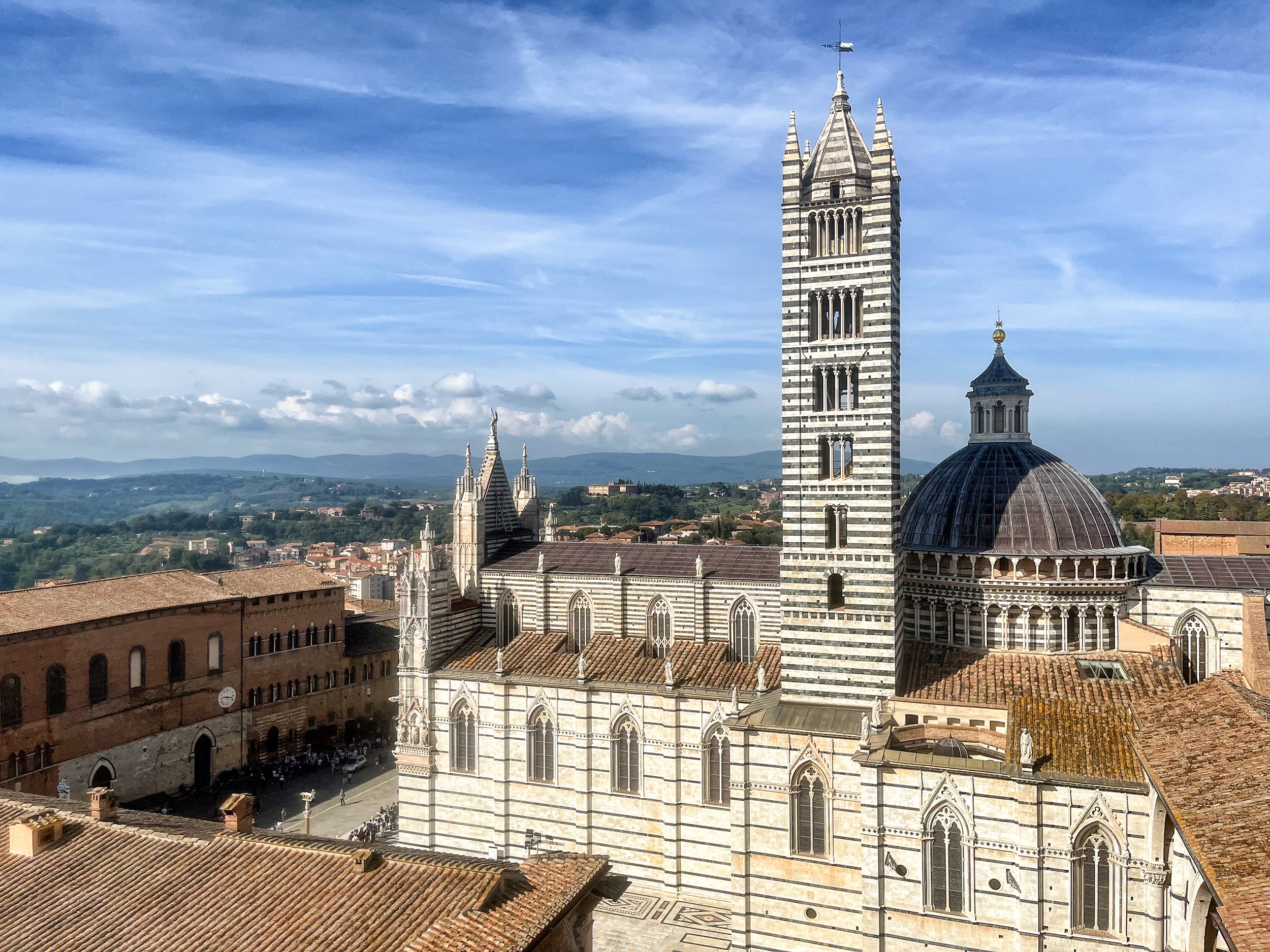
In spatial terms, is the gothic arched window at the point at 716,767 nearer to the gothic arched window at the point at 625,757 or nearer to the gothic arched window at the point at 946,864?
the gothic arched window at the point at 625,757

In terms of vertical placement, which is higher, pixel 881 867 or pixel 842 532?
pixel 842 532

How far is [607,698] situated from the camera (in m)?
29.5

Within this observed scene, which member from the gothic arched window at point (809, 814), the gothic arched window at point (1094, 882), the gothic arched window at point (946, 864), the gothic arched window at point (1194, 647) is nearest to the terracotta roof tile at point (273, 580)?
the gothic arched window at point (809, 814)

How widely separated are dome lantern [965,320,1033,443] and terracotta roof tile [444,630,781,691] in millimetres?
10665

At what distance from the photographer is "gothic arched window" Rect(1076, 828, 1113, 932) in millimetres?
19531

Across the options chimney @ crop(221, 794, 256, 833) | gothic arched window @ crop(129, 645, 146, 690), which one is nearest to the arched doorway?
gothic arched window @ crop(129, 645, 146, 690)

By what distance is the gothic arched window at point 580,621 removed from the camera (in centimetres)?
3334

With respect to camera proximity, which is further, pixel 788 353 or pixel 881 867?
pixel 788 353

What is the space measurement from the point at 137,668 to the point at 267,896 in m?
26.9

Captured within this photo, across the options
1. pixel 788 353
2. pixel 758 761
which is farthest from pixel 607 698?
pixel 788 353

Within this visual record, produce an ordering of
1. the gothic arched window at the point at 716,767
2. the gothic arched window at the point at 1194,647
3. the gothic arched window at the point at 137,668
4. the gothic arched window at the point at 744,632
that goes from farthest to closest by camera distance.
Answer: the gothic arched window at the point at 137,668 → the gothic arched window at the point at 744,632 → the gothic arched window at the point at 716,767 → the gothic arched window at the point at 1194,647

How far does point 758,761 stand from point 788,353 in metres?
11.9

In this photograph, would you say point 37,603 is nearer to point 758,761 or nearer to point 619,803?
point 619,803

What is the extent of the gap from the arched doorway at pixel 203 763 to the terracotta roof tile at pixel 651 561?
16.8 meters
